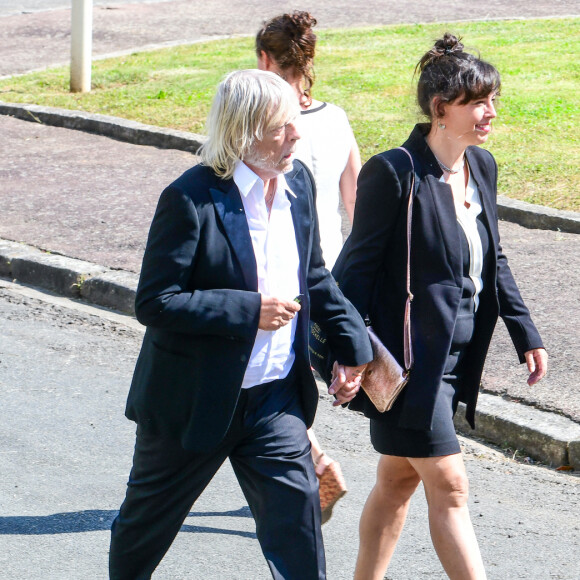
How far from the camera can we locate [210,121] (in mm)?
3191

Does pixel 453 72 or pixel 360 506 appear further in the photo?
pixel 360 506

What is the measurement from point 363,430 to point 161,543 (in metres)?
2.29

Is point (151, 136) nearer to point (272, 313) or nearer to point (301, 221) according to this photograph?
point (301, 221)

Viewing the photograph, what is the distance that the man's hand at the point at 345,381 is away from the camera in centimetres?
342

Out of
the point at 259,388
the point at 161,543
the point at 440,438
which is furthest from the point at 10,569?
the point at 440,438

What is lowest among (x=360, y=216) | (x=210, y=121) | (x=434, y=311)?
(x=434, y=311)

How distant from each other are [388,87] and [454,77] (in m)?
9.62

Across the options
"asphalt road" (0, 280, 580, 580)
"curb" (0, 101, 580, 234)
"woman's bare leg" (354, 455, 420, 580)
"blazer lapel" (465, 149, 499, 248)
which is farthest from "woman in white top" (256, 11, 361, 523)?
"curb" (0, 101, 580, 234)

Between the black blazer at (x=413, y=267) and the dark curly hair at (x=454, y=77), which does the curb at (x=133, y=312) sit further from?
the dark curly hair at (x=454, y=77)

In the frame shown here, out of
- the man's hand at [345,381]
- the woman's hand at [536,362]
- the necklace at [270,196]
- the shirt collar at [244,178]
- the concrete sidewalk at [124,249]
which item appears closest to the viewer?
the shirt collar at [244,178]

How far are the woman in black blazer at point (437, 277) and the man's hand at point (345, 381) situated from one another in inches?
6.0

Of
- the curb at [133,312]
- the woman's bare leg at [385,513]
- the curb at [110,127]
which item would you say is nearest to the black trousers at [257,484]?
the woman's bare leg at [385,513]

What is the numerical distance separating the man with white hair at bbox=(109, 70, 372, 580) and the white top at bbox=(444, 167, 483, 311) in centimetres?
47

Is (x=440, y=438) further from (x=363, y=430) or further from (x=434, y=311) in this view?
(x=363, y=430)
